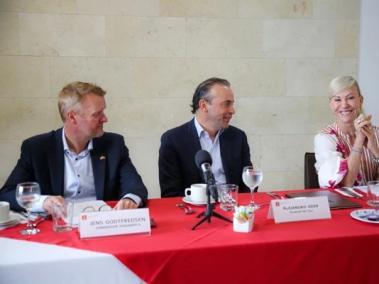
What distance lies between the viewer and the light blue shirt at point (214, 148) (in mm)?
2529

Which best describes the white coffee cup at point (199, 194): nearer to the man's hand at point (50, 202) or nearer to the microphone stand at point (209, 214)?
the microphone stand at point (209, 214)

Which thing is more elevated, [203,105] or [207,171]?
[203,105]

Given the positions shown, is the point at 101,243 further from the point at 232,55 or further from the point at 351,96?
the point at 232,55

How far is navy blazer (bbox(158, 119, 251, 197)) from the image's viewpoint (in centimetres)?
244

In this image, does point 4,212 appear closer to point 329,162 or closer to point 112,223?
point 112,223

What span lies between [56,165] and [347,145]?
67.2 inches

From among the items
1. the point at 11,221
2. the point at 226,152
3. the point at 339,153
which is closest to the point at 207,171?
the point at 11,221

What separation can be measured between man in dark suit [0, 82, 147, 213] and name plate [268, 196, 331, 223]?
2.12ft

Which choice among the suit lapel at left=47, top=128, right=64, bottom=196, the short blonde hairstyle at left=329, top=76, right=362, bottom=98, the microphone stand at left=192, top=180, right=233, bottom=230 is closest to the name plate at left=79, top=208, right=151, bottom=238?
the microphone stand at left=192, top=180, right=233, bottom=230

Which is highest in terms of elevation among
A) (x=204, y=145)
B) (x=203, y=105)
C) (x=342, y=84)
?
(x=342, y=84)

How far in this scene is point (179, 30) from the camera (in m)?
3.45

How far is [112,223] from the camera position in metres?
1.43

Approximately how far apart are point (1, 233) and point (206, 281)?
0.78 metres

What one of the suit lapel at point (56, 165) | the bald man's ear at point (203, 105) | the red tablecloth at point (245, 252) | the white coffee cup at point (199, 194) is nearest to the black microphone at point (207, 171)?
the red tablecloth at point (245, 252)
